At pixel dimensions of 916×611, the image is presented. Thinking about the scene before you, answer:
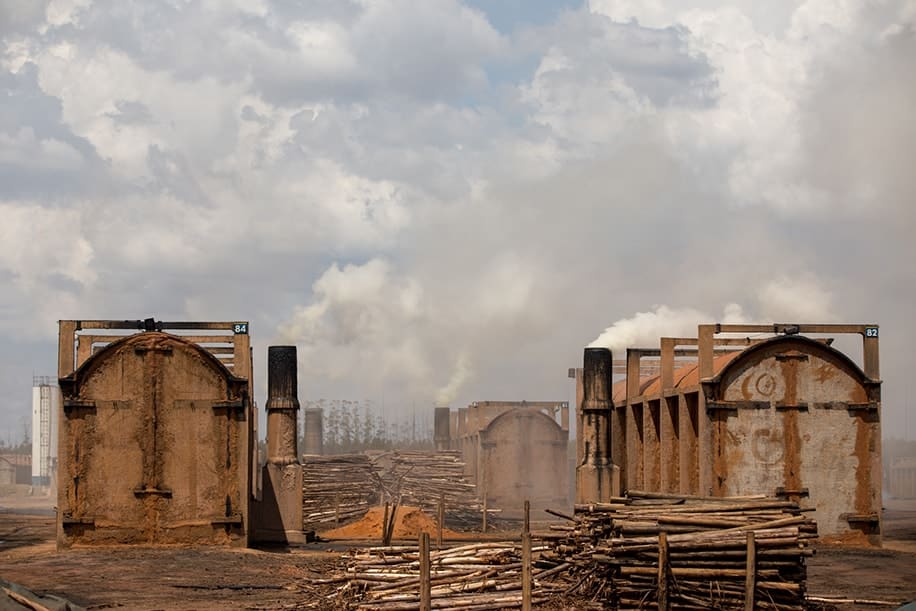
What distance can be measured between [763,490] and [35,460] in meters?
76.7

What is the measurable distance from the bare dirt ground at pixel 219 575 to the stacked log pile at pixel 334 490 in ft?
24.7

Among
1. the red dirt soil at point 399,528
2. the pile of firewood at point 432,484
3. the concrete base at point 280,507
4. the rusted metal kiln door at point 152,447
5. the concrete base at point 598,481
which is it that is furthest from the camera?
the pile of firewood at point 432,484

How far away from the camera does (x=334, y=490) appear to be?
3734 centimetres

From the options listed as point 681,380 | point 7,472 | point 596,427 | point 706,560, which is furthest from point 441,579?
point 7,472

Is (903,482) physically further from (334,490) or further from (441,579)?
(441,579)

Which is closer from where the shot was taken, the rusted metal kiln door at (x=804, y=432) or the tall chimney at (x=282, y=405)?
the rusted metal kiln door at (x=804, y=432)

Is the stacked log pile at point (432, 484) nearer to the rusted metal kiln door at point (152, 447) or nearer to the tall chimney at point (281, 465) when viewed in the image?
the tall chimney at point (281, 465)

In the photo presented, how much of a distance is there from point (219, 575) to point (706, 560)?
9.31 m

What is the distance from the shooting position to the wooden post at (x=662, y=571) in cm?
1603

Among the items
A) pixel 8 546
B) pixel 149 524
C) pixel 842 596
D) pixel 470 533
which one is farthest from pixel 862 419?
pixel 8 546

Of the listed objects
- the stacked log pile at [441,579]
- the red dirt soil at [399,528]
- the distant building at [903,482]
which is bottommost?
the distant building at [903,482]

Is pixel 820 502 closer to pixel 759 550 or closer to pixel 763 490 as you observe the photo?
pixel 763 490

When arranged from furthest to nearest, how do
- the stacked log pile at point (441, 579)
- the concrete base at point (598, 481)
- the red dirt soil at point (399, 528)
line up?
the red dirt soil at point (399, 528), the concrete base at point (598, 481), the stacked log pile at point (441, 579)

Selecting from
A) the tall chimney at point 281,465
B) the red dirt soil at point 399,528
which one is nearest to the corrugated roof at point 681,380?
the red dirt soil at point 399,528
